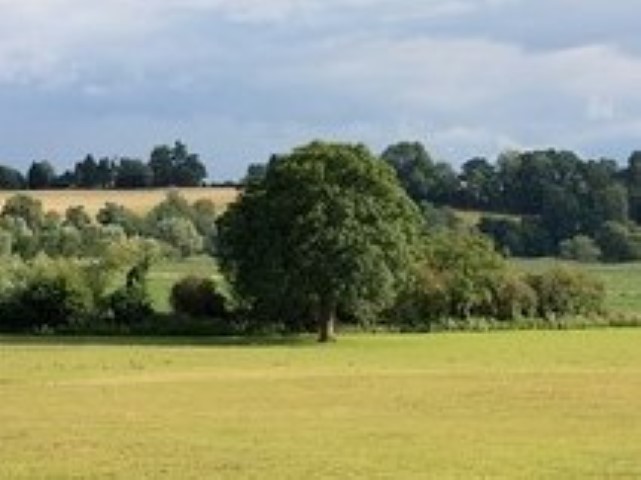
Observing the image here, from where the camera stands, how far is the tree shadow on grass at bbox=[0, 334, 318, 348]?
296 ft

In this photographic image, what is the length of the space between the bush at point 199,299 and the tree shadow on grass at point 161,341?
703cm

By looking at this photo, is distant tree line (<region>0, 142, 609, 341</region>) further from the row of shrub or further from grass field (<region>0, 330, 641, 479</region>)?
grass field (<region>0, 330, 641, 479</region>)

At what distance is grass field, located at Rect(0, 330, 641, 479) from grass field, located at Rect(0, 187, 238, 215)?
9857 cm

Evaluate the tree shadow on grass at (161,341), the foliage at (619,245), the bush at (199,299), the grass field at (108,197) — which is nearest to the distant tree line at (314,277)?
the bush at (199,299)

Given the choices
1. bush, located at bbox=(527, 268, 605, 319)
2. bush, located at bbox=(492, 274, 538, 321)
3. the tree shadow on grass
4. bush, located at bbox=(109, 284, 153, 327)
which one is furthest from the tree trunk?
bush, located at bbox=(527, 268, 605, 319)

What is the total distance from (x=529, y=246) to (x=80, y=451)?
164529 millimetres

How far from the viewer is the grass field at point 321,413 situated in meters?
33.4

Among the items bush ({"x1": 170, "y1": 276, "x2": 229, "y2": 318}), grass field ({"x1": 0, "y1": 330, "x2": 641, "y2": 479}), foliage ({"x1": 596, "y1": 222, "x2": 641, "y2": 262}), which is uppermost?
foliage ({"x1": 596, "y1": 222, "x2": 641, "y2": 262})

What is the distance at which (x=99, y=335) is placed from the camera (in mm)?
101812

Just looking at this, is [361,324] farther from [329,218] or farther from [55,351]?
[55,351]

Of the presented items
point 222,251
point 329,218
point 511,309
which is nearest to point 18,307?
point 222,251

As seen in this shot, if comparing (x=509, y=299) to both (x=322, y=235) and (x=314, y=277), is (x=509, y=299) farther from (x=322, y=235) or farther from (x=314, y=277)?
(x=322, y=235)

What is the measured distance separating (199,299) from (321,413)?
62665 millimetres

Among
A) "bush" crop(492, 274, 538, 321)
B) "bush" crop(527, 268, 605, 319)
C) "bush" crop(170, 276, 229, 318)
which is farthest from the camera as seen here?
"bush" crop(527, 268, 605, 319)
